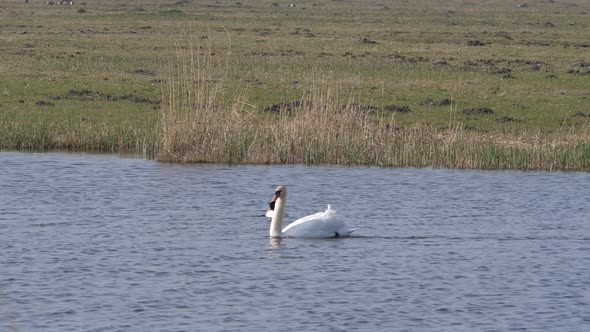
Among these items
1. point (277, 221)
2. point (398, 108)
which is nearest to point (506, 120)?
point (398, 108)

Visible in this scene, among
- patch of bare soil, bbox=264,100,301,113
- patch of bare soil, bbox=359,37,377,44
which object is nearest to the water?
patch of bare soil, bbox=264,100,301,113

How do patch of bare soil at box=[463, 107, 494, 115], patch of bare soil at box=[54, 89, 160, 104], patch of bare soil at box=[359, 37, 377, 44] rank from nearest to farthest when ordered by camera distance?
patch of bare soil at box=[463, 107, 494, 115] < patch of bare soil at box=[54, 89, 160, 104] < patch of bare soil at box=[359, 37, 377, 44]

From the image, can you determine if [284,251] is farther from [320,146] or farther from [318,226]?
[320,146]

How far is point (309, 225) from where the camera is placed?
16.6 metres

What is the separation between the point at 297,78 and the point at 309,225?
62.0ft

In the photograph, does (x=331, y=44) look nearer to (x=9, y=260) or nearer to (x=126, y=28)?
(x=126, y=28)

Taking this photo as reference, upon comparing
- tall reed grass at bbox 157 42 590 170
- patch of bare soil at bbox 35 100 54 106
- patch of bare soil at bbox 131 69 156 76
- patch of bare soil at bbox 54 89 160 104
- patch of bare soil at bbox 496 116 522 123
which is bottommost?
tall reed grass at bbox 157 42 590 170

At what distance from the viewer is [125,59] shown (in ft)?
136

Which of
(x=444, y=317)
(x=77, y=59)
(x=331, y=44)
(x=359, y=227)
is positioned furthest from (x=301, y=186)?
(x=331, y=44)

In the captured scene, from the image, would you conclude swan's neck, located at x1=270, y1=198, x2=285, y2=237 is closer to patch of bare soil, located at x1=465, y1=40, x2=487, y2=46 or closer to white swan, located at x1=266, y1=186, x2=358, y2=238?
white swan, located at x1=266, y1=186, x2=358, y2=238

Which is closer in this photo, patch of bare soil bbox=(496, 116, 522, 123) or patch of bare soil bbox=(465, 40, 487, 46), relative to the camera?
patch of bare soil bbox=(496, 116, 522, 123)

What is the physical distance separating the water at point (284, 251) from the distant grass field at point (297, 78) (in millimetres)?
1609

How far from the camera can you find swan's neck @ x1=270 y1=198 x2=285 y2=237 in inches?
644

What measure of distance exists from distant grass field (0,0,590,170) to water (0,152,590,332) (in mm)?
1609
